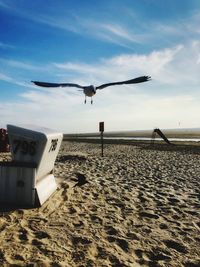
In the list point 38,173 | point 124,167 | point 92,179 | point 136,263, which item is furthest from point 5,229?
point 124,167

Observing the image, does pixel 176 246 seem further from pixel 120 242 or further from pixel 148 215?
pixel 148 215

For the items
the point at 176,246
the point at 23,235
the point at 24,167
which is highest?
the point at 24,167

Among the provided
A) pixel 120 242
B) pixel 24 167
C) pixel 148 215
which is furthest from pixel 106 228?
pixel 24 167

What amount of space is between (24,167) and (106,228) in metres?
2.27

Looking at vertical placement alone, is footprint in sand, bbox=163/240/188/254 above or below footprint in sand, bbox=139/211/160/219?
below

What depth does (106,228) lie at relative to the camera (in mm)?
5914

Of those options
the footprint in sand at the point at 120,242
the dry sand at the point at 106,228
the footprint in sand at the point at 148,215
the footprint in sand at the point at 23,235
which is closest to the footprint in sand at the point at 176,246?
the dry sand at the point at 106,228

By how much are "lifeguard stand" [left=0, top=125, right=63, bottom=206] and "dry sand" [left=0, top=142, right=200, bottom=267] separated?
1.47ft

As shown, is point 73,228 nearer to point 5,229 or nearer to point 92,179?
point 5,229

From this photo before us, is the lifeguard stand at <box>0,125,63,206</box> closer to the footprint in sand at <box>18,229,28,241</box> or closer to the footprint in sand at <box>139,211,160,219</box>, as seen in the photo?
the footprint in sand at <box>18,229,28,241</box>

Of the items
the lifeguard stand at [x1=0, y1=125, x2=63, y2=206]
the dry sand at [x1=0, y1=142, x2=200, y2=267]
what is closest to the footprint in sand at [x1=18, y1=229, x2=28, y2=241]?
the dry sand at [x1=0, y1=142, x2=200, y2=267]

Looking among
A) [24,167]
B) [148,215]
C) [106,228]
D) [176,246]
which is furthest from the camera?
[148,215]

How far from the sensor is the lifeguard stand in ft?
22.3

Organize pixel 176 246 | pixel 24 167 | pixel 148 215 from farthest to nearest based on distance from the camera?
pixel 148 215, pixel 24 167, pixel 176 246
